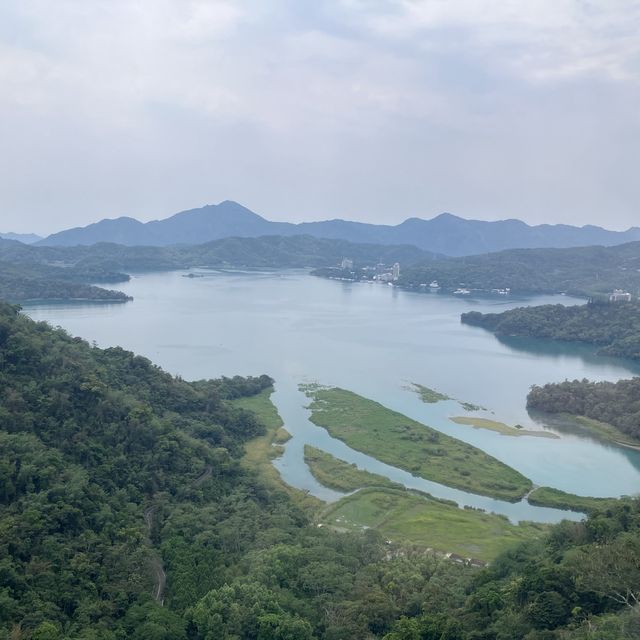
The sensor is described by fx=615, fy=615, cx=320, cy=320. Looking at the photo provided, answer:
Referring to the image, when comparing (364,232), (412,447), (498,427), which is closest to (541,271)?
(498,427)

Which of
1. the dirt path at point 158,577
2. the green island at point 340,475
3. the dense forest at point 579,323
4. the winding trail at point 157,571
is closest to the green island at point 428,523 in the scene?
the green island at point 340,475

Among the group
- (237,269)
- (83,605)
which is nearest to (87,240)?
(237,269)

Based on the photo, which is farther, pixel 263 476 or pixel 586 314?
pixel 586 314

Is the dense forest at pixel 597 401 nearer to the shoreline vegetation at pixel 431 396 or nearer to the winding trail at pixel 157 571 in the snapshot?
the shoreline vegetation at pixel 431 396

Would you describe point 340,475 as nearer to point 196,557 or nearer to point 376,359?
point 196,557

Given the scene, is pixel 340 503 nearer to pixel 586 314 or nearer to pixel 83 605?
pixel 83 605

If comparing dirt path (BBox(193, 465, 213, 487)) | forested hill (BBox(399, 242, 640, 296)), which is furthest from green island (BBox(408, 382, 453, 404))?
forested hill (BBox(399, 242, 640, 296))

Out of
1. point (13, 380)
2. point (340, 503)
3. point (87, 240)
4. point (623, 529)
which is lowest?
point (340, 503)

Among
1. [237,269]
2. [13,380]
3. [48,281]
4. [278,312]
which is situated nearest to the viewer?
[13,380]

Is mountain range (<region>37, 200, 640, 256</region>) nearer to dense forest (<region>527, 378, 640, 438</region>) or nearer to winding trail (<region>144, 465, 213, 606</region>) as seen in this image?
dense forest (<region>527, 378, 640, 438</region>)
